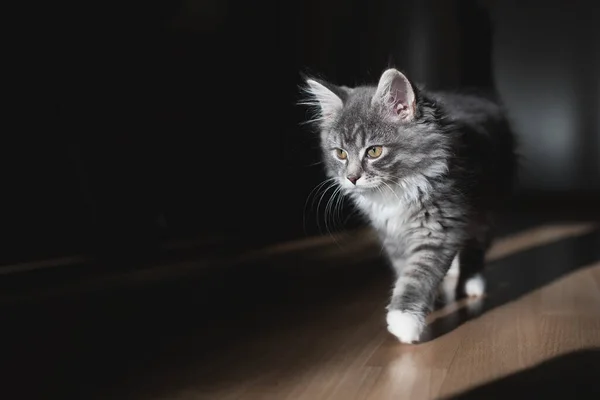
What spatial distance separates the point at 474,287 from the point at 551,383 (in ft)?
2.58

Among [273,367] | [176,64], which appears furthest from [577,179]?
[273,367]

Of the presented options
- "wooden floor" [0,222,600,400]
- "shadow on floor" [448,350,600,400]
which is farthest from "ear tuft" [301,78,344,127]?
"shadow on floor" [448,350,600,400]

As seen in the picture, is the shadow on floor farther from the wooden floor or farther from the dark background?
the dark background

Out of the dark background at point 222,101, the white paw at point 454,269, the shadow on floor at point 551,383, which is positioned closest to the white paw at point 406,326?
the shadow on floor at point 551,383

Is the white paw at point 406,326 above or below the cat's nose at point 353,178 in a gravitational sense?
below

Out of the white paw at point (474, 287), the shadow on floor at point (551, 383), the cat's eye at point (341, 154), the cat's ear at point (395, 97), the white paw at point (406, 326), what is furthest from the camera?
the white paw at point (474, 287)

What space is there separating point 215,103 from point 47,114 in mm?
806

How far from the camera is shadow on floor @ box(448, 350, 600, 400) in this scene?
1.18 metres

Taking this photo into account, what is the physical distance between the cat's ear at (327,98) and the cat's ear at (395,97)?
0.47 feet

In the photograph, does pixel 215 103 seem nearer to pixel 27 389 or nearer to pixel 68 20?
pixel 68 20

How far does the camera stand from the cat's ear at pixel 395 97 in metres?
1.67

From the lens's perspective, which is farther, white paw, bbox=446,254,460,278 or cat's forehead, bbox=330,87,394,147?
white paw, bbox=446,254,460,278

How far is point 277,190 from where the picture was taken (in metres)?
3.05

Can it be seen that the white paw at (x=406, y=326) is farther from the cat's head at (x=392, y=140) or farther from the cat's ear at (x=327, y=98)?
the cat's ear at (x=327, y=98)
